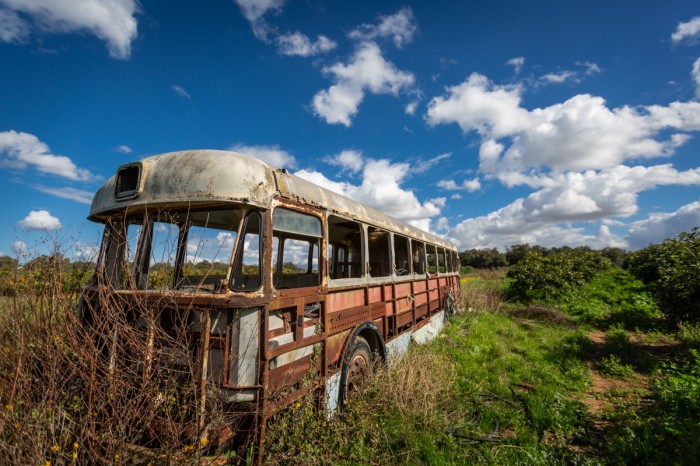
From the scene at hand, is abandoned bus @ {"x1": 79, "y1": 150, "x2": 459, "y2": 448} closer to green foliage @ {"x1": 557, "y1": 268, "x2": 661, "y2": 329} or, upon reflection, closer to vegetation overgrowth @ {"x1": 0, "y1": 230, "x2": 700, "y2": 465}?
vegetation overgrowth @ {"x1": 0, "y1": 230, "x2": 700, "y2": 465}

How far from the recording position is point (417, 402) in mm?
3855

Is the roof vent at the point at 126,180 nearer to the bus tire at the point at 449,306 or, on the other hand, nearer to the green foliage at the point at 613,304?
the bus tire at the point at 449,306

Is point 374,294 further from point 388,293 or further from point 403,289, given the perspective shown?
point 403,289

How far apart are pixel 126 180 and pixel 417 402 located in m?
3.85

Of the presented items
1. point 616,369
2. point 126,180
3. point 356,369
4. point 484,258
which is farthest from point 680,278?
point 484,258

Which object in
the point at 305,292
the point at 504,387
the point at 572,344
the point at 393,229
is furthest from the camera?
the point at 572,344

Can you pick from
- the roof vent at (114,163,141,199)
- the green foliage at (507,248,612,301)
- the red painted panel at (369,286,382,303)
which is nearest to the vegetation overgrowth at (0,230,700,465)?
the roof vent at (114,163,141,199)

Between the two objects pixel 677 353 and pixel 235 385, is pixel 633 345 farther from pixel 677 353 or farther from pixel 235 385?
pixel 235 385

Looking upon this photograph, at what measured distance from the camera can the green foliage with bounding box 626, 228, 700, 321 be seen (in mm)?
6859

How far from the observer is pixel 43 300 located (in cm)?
279

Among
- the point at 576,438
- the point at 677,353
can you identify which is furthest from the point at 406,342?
the point at 677,353

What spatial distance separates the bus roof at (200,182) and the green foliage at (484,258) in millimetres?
43445

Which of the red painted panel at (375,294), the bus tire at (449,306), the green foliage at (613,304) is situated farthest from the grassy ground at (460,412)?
the green foliage at (613,304)

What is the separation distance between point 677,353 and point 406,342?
5.71 metres
